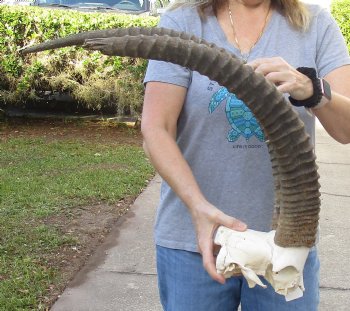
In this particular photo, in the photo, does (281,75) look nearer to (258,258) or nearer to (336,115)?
(336,115)

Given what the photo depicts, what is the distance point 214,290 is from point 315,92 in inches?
31.4

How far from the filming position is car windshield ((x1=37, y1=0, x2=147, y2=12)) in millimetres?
10914

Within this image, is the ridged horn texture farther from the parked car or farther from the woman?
the parked car

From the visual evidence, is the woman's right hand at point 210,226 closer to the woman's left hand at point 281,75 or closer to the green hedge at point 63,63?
the woman's left hand at point 281,75

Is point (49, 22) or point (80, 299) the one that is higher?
point (49, 22)

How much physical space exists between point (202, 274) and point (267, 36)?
33.2 inches

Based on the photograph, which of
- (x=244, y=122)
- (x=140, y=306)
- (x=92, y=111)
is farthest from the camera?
(x=92, y=111)

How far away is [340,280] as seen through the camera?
16.1 ft

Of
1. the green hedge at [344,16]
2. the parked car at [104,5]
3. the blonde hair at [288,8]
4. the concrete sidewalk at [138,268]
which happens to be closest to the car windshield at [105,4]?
the parked car at [104,5]

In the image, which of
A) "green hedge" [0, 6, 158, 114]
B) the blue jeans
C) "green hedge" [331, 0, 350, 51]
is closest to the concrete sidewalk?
the blue jeans

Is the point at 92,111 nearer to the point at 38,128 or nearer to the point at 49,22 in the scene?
the point at 38,128

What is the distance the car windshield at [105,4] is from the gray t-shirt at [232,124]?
8.94 metres

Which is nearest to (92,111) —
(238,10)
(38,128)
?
(38,128)

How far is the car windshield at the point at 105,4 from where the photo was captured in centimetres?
1091
